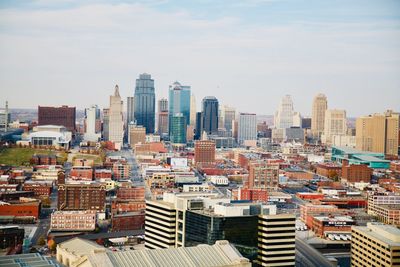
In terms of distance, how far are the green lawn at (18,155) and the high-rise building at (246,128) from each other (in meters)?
10.7

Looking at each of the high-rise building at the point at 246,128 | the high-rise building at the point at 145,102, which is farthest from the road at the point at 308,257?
the high-rise building at the point at 145,102

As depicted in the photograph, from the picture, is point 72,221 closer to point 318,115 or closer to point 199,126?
point 199,126

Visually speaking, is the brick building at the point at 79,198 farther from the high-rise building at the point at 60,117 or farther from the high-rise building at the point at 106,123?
the high-rise building at the point at 106,123

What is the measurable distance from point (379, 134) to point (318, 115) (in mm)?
7435

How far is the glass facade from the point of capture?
5.59 m

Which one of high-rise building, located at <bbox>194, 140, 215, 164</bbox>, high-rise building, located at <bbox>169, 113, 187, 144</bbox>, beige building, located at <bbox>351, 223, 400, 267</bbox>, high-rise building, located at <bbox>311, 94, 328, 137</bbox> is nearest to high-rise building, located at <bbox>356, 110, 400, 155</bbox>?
high-rise building, located at <bbox>194, 140, 215, 164</bbox>

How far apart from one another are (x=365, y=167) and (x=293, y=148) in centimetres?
649

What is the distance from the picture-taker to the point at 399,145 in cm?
1922

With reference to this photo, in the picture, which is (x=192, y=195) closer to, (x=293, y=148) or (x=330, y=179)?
(x=330, y=179)

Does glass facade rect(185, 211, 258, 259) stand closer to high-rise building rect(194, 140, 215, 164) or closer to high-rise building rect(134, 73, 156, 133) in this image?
high-rise building rect(194, 140, 215, 164)

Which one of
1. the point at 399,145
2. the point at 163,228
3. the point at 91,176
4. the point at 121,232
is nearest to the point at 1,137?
the point at 91,176

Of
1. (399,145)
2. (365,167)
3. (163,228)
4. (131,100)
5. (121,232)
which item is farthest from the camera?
(131,100)

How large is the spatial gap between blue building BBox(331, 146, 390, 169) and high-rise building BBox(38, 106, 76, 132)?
880cm

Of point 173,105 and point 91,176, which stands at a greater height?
point 173,105
